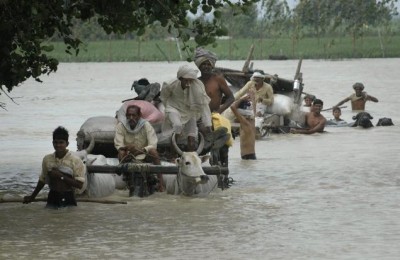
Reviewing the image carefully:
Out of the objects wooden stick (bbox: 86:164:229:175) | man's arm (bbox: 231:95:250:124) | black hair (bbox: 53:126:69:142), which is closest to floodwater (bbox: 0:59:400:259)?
Answer: wooden stick (bbox: 86:164:229:175)

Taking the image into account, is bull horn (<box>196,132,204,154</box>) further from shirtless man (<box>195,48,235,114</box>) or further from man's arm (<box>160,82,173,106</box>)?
shirtless man (<box>195,48,235,114</box>)

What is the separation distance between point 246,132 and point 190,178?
3537 millimetres

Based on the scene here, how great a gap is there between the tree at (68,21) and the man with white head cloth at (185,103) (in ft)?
1.09

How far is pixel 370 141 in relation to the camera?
18562 millimetres

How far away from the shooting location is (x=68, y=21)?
1188 centimetres

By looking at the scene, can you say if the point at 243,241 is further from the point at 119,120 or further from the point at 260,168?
the point at 260,168

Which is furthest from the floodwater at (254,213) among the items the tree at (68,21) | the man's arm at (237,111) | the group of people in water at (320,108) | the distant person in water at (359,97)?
the distant person in water at (359,97)

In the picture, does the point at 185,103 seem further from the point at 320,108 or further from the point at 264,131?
the point at 320,108

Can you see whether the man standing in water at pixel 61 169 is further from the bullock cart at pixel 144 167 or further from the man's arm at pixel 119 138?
the man's arm at pixel 119 138

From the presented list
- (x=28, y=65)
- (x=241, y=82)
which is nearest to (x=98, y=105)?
(x=241, y=82)

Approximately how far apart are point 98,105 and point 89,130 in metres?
17.0

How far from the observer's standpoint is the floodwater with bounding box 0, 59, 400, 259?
9133 mm

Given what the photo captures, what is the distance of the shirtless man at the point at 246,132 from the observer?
46.9 ft

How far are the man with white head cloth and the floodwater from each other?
68 cm
